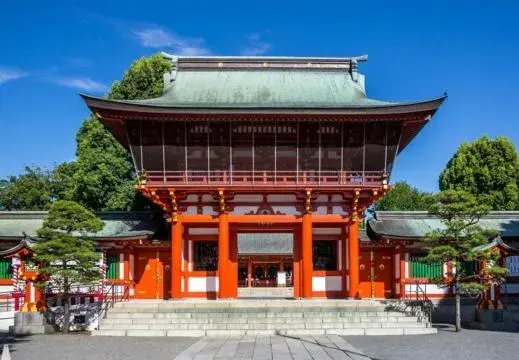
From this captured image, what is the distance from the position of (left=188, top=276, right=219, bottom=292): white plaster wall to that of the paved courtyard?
345 inches

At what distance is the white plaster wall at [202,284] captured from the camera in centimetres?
3359

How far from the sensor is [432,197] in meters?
27.8

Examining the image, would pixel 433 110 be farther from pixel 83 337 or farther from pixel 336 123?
pixel 83 337

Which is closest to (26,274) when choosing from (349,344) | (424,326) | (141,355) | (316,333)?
(141,355)

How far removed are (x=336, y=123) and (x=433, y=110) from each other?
15.7ft

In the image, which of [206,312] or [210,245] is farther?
[210,245]

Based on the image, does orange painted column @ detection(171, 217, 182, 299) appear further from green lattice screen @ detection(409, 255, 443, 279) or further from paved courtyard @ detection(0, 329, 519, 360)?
green lattice screen @ detection(409, 255, 443, 279)

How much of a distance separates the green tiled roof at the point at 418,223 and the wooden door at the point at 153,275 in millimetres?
11486

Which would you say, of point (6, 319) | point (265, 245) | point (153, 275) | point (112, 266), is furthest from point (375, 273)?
point (265, 245)

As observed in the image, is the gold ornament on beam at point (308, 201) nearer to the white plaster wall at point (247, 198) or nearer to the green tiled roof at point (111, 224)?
the white plaster wall at point (247, 198)

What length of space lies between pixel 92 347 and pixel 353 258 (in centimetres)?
1470

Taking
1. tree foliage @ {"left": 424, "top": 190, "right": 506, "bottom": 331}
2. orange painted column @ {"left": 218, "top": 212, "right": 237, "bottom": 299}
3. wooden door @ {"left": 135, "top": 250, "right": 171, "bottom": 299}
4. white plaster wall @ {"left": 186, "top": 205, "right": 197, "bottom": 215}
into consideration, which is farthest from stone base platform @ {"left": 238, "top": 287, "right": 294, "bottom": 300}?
tree foliage @ {"left": 424, "top": 190, "right": 506, "bottom": 331}

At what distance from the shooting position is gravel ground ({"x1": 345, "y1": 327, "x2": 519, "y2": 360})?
1945 centimetres

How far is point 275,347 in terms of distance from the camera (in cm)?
2127
